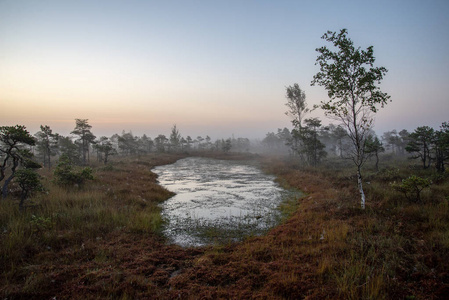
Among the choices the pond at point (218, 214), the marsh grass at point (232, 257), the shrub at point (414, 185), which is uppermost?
the shrub at point (414, 185)

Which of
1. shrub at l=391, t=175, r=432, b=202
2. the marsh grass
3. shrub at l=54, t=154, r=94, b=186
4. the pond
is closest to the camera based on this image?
the marsh grass

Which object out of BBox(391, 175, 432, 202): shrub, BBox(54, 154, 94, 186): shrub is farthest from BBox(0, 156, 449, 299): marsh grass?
BBox(54, 154, 94, 186): shrub

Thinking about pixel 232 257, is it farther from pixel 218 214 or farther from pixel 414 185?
pixel 414 185

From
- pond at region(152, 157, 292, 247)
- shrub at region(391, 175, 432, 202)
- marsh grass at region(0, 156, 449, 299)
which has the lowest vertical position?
pond at region(152, 157, 292, 247)

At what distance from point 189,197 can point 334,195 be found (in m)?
9.84

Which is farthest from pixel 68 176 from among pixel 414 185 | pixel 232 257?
pixel 414 185

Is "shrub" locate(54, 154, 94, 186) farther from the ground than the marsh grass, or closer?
farther from the ground

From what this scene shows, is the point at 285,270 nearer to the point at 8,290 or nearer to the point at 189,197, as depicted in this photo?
the point at 8,290

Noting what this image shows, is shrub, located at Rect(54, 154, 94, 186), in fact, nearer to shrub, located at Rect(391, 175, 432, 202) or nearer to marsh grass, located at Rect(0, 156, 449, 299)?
marsh grass, located at Rect(0, 156, 449, 299)

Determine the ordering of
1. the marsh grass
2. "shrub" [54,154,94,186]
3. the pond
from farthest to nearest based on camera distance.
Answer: "shrub" [54,154,94,186]
the pond
the marsh grass

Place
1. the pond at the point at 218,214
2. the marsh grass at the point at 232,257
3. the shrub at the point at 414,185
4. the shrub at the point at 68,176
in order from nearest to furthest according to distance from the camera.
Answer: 1. the marsh grass at the point at 232,257
2. the pond at the point at 218,214
3. the shrub at the point at 414,185
4. the shrub at the point at 68,176

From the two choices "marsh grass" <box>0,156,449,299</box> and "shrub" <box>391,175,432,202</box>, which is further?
"shrub" <box>391,175,432,202</box>

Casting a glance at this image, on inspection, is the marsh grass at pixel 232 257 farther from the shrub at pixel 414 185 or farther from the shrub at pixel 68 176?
the shrub at pixel 68 176

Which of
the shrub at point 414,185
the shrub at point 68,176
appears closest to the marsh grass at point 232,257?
the shrub at point 414,185
